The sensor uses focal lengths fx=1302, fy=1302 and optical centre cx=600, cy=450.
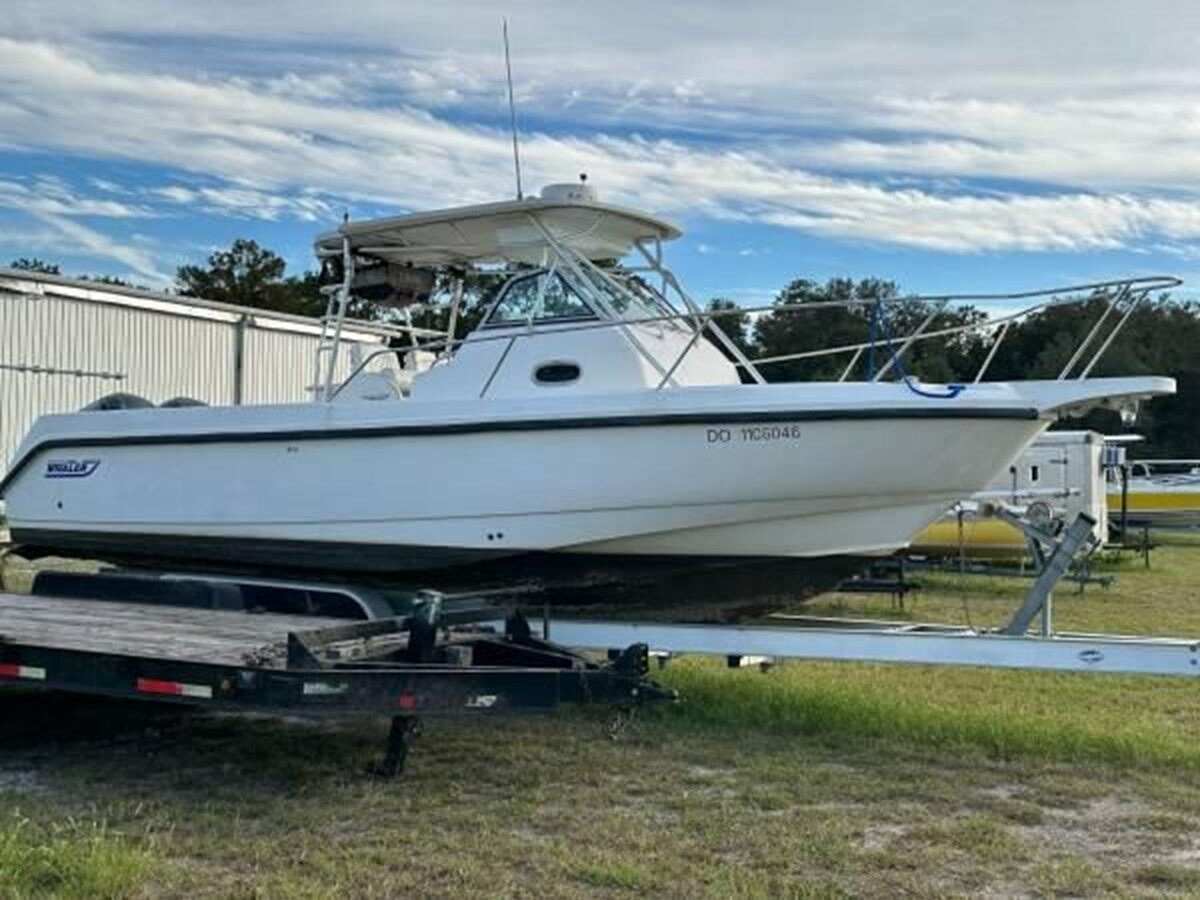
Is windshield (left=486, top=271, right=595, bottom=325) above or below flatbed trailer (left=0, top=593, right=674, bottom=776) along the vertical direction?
above

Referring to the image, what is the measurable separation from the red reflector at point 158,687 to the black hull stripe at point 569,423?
217cm

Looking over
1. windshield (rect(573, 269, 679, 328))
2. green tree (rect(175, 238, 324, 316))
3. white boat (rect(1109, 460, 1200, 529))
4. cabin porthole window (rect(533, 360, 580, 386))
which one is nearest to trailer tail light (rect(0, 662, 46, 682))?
cabin porthole window (rect(533, 360, 580, 386))

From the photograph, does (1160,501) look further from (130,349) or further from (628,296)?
(130,349)

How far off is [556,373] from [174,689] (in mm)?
2694

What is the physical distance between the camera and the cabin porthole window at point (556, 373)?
6652 mm

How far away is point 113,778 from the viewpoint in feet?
16.9

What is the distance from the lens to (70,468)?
8.00 meters

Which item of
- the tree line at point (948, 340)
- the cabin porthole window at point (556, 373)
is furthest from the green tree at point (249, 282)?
the cabin porthole window at point (556, 373)

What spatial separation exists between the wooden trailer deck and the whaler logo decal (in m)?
1.36

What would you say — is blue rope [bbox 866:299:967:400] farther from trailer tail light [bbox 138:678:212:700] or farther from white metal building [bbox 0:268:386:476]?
white metal building [bbox 0:268:386:476]

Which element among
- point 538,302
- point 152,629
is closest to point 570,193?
point 538,302

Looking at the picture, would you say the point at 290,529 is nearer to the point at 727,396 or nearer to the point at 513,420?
the point at 513,420

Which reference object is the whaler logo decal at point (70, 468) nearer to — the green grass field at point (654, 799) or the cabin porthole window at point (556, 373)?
the green grass field at point (654, 799)

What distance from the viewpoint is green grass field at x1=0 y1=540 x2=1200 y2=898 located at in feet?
12.9
